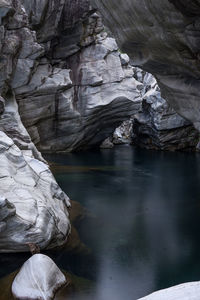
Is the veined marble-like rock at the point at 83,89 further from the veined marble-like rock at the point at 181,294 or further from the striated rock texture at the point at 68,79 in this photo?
the veined marble-like rock at the point at 181,294

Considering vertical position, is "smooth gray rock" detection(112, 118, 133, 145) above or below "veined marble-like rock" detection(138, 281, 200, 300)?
below

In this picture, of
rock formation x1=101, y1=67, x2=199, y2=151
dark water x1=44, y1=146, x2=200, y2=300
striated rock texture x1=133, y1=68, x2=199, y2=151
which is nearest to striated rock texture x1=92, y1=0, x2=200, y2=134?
dark water x1=44, y1=146, x2=200, y2=300

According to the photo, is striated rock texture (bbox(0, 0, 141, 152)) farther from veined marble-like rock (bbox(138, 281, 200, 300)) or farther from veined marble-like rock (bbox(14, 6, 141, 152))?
veined marble-like rock (bbox(138, 281, 200, 300))

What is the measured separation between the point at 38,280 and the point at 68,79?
82.6ft

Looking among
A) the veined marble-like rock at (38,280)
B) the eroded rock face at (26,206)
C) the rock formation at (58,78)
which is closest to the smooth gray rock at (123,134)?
the rock formation at (58,78)

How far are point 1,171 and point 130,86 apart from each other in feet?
78.7

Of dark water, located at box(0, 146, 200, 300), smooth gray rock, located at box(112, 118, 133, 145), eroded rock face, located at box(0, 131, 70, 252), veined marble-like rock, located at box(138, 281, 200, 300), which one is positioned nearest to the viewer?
veined marble-like rock, located at box(138, 281, 200, 300)

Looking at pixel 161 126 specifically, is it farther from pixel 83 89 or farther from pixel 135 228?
pixel 135 228

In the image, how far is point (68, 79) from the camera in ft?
105

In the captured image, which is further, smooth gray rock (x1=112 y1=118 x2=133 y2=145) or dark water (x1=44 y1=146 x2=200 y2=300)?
smooth gray rock (x1=112 y1=118 x2=133 y2=145)

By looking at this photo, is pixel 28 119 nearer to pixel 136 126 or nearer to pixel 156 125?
pixel 156 125

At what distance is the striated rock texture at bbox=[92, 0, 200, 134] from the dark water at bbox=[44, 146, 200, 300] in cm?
501

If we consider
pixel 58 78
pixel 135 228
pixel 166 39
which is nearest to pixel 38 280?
pixel 135 228

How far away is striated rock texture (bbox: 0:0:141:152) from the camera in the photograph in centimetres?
2881
